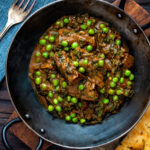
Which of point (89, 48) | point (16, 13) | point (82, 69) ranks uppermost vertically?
point (16, 13)

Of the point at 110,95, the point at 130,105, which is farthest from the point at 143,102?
the point at 110,95

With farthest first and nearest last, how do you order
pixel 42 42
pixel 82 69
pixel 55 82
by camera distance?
1. pixel 42 42
2. pixel 55 82
3. pixel 82 69

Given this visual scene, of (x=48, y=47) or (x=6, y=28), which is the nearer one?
(x=48, y=47)

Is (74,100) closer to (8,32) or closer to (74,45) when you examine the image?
(74,45)

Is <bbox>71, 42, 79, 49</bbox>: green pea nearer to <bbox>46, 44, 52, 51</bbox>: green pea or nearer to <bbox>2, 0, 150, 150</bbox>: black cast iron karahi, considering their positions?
<bbox>46, 44, 52, 51</bbox>: green pea

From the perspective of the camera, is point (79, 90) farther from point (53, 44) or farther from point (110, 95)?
point (53, 44)

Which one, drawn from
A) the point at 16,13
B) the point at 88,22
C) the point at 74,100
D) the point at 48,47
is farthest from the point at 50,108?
the point at 16,13
